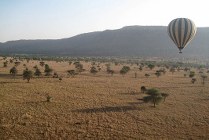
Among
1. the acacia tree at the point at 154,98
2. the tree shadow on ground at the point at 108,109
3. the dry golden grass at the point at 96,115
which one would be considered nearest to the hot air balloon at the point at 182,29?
the dry golden grass at the point at 96,115

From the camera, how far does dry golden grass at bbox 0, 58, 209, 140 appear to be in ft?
70.3

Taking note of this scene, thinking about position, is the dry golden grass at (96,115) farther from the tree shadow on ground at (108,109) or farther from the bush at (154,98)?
the bush at (154,98)

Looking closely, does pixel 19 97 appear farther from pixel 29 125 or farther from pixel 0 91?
pixel 29 125

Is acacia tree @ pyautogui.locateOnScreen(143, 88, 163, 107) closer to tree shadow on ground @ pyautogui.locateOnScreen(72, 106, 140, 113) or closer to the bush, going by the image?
the bush

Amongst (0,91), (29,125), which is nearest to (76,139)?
(29,125)

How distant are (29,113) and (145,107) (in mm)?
11429

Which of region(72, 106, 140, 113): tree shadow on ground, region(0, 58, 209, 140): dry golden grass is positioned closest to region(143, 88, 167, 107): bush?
region(0, 58, 209, 140): dry golden grass

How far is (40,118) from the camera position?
→ 24156 mm

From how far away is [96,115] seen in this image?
25.9m

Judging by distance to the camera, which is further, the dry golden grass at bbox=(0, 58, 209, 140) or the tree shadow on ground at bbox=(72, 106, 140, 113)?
the tree shadow on ground at bbox=(72, 106, 140, 113)

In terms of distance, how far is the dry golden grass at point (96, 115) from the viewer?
2144 cm

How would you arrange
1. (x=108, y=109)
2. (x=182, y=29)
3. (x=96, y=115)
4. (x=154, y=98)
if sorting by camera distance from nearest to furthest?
(x=96, y=115), (x=108, y=109), (x=154, y=98), (x=182, y=29)

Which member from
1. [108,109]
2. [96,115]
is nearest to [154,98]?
[108,109]

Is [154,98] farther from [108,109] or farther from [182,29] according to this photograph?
[182,29]
